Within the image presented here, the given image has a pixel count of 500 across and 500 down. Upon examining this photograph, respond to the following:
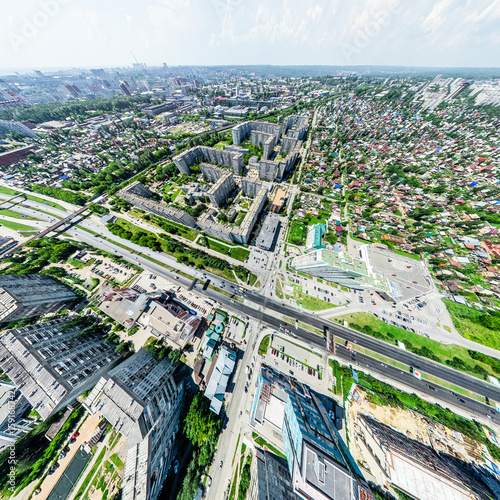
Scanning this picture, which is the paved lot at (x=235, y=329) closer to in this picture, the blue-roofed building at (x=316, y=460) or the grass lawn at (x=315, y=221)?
the blue-roofed building at (x=316, y=460)

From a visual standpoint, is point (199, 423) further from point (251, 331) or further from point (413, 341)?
point (413, 341)

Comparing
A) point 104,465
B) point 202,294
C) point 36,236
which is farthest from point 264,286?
point 36,236

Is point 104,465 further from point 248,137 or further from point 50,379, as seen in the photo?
point 248,137

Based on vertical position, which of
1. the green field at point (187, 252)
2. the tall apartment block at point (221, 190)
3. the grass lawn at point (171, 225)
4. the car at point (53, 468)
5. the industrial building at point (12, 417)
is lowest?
the car at point (53, 468)

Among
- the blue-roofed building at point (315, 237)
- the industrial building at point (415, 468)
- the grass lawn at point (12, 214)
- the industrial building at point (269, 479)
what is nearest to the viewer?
the industrial building at point (269, 479)

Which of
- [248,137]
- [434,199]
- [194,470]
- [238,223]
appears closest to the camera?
[194,470]

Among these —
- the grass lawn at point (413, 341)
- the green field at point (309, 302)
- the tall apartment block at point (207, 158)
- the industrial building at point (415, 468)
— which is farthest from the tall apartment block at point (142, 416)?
the tall apartment block at point (207, 158)

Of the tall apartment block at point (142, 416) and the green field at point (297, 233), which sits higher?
the green field at point (297, 233)
